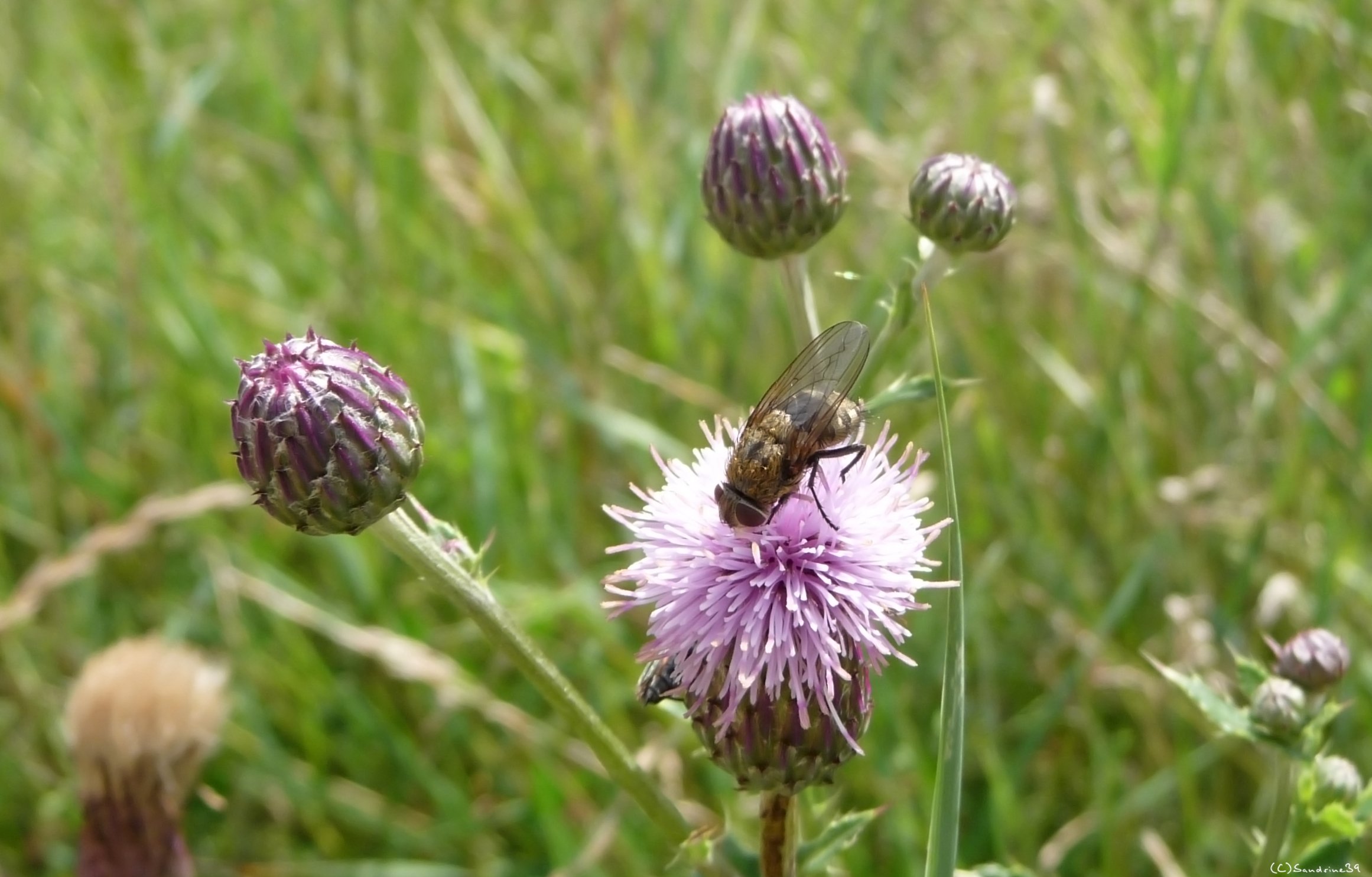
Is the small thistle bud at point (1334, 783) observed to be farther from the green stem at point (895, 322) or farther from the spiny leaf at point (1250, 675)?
the green stem at point (895, 322)

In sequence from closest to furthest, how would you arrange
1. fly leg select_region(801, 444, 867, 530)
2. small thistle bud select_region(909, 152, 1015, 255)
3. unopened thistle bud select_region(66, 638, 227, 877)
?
fly leg select_region(801, 444, 867, 530) → small thistle bud select_region(909, 152, 1015, 255) → unopened thistle bud select_region(66, 638, 227, 877)

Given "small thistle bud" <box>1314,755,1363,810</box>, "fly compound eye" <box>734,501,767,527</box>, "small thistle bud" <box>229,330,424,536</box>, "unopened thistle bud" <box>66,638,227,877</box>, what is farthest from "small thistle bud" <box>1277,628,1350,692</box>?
"unopened thistle bud" <box>66,638,227,877</box>

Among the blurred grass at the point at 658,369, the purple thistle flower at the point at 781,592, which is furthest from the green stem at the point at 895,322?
the blurred grass at the point at 658,369

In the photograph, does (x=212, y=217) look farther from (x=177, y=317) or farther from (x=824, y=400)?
(x=824, y=400)

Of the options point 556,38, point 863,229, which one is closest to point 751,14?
point 863,229

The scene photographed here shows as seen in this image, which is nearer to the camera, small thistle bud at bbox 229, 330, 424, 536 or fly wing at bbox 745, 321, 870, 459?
small thistle bud at bbox 229, 330, 424, 536

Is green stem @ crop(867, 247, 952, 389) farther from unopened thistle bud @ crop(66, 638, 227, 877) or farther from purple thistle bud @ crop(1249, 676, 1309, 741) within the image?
unopened thistle bud @ crop(66, 638, 227, 877)
